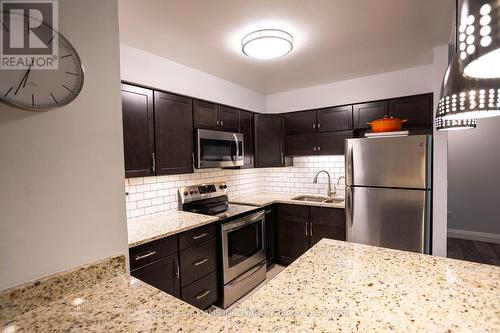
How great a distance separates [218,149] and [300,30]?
1.45 meters

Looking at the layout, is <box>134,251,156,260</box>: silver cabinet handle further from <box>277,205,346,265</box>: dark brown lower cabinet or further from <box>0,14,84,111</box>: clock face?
<box>277,205,346,265</box>: dark brown lower cabinet

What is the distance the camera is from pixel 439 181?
2.35m

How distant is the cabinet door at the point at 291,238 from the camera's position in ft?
10.3

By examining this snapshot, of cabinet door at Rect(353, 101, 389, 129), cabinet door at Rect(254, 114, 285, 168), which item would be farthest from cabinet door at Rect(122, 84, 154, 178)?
cabinet door at Rect(353, 101, 389, 129)

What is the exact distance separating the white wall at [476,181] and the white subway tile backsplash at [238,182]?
2473 millimetres

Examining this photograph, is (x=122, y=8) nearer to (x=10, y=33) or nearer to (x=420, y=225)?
(x=10, y=33)

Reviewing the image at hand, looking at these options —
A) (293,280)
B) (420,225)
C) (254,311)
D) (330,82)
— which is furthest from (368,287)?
(330,82)

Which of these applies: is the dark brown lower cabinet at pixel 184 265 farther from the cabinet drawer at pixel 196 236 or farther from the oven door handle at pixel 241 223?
the oven door handle at pixel 241 223

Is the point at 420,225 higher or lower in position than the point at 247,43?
lower

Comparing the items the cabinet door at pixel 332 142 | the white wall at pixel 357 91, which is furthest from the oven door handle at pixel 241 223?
the white wall at pixel 357 91

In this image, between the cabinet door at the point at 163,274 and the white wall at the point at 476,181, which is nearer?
the cabinet door at the point at 163,274

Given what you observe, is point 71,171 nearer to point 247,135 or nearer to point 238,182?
point 247,135

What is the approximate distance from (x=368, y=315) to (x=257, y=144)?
111 inches

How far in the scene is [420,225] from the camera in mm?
2367
